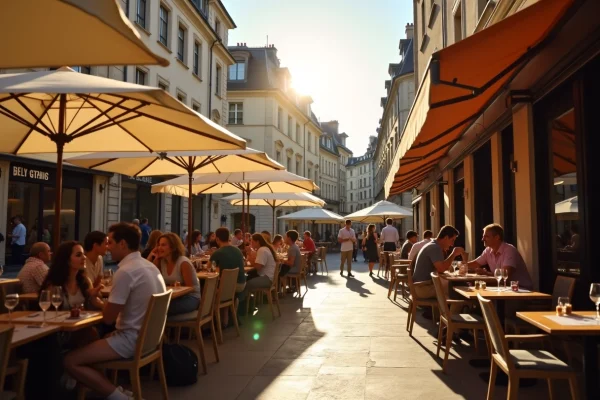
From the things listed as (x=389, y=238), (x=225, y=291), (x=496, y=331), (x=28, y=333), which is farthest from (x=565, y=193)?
(x=389, y=238)

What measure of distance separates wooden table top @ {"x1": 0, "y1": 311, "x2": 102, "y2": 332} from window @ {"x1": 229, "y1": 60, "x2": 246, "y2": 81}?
3811cm

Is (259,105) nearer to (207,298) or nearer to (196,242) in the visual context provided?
(196,242)

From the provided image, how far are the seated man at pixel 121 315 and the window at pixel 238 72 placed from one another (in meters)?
38.0

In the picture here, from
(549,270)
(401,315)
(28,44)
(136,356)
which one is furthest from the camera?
(401,315)

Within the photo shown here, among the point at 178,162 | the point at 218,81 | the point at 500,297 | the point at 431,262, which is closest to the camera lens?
the point at 500,297

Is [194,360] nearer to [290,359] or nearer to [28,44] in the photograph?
[290,359]

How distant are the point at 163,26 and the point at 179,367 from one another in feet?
63.9

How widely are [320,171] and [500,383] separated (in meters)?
56.6

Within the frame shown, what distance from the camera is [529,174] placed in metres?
6.87

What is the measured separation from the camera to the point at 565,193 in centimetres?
598

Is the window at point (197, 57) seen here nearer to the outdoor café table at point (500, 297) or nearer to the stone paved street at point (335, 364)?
the stone paved street at point (335, 364)

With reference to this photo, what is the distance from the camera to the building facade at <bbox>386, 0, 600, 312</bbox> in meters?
4.90

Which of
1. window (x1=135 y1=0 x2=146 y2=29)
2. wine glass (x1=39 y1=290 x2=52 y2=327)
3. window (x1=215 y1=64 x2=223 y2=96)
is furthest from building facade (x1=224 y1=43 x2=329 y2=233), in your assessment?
wine glass (x1=39 y1=290 x2=52 y2=327)

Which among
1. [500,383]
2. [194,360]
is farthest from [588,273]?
[194,360]
